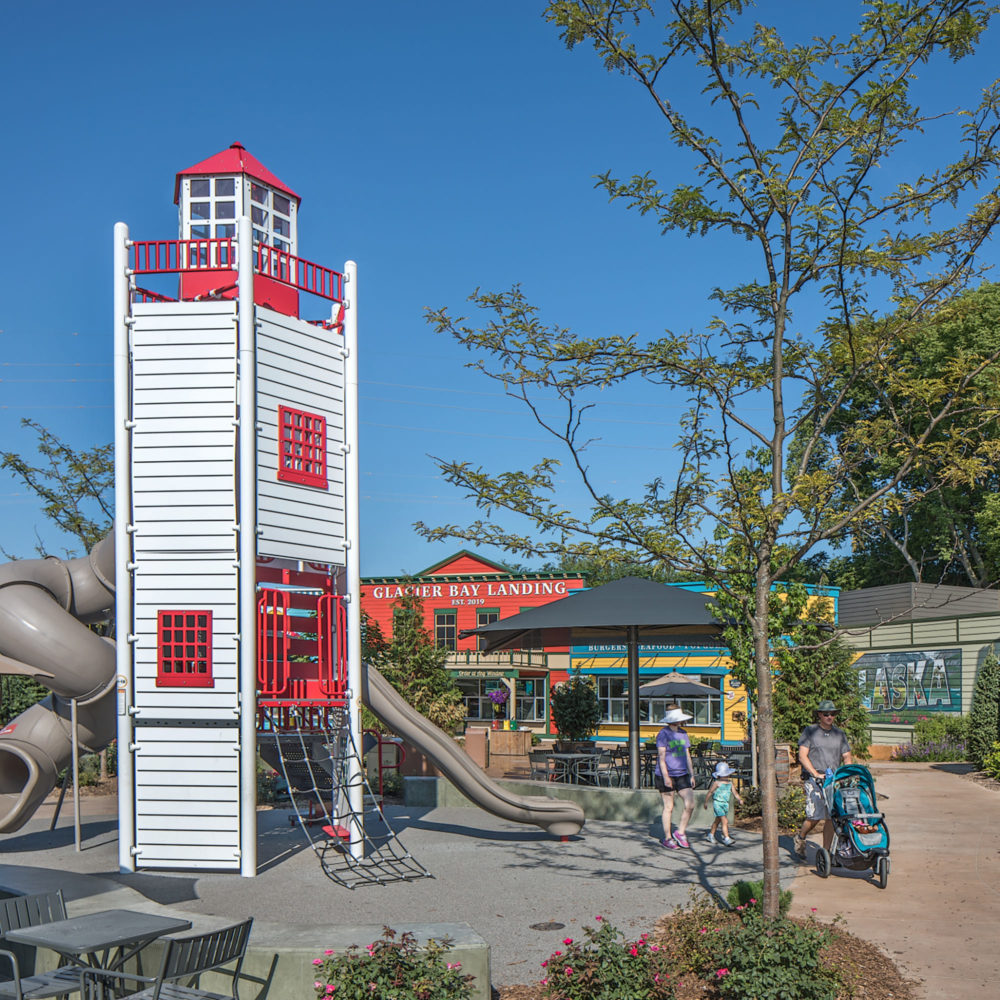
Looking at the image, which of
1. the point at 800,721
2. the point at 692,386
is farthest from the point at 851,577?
the point at 692,386

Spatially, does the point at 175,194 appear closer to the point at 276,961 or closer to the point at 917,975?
the point at 276,961

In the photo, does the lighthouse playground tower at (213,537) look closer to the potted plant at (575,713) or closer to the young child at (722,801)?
the young child at (722,801)

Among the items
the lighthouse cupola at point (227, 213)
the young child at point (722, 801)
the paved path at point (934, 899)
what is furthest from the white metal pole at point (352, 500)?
the paved path at point (934, 899)

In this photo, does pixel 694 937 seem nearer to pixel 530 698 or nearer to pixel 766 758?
pixel 766 758

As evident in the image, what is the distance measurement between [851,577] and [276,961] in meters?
45.2

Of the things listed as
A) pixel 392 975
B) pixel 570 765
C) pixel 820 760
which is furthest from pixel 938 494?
pixel 392 975

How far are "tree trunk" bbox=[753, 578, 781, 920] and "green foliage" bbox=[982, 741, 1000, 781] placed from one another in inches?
504

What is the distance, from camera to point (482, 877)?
429 inches

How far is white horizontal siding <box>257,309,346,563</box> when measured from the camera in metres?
11.6

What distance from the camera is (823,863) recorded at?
33.8 ft

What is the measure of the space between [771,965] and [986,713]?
51.0ft

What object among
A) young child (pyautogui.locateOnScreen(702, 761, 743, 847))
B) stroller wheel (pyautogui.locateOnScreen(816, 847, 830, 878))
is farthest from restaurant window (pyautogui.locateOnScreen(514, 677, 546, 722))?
stroller wheel (pyautogui.locateOnScreen(816, 847, 830, 878))

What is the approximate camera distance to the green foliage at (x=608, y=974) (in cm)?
584

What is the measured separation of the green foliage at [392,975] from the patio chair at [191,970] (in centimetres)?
44
